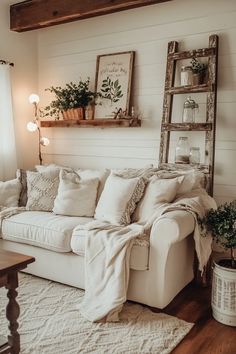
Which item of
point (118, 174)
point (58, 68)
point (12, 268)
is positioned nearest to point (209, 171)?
point (118, 174)

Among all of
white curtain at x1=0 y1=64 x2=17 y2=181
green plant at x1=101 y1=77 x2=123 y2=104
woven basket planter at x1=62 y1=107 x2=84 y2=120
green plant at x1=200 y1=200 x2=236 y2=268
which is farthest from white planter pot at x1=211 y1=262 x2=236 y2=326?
white curtain at x1=0 y1=64 x2=17 y2=181

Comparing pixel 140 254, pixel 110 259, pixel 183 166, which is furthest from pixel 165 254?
pixel 183 166

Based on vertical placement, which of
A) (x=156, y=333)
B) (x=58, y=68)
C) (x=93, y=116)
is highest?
(x=58, y=68)

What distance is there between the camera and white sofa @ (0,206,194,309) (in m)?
2.42

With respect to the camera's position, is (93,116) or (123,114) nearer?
(123,114)

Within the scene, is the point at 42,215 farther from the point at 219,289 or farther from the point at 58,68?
the point at 58,68

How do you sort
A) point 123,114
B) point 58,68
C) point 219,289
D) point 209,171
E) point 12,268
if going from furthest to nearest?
point 58,68 < point 123,114 < point 209,171 < point 219,289 < point 12,268

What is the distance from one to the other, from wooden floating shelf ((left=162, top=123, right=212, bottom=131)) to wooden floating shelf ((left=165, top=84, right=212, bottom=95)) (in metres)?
0.30

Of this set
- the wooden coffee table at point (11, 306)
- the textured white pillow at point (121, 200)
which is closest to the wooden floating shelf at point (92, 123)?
the textured white pillow at point (121, 200)

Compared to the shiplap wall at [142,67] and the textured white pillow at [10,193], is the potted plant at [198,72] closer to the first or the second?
the shiplap wall at [142,67]

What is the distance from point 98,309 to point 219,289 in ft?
2.68

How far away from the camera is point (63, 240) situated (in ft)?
9.12

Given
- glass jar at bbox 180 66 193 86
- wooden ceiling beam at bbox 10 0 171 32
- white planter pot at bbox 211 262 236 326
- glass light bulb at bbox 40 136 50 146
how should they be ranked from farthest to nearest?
glass light bulb at bbox 40 136 50 146 → wooden ceiling beam at bbox 10 0 171 32 → glass jar at bbox 180 66 193 86 → white planter pot at bbox 211 262 236 326

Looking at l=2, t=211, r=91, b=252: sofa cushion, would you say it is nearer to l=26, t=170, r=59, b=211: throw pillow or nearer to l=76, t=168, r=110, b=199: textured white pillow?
l=26, t=170, r=59, b=211: throw pillow
